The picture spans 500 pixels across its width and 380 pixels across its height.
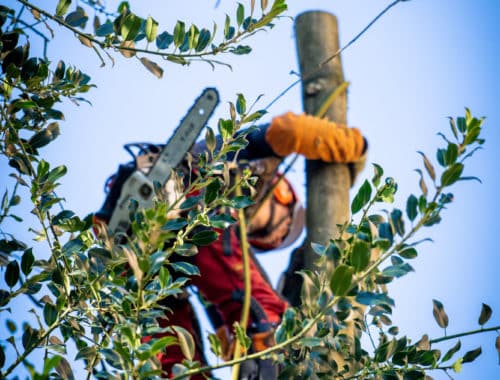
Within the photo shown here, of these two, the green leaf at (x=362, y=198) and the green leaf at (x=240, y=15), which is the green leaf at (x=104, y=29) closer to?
the green leaf at (x=240, y=15)

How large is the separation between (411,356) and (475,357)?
0.09 m

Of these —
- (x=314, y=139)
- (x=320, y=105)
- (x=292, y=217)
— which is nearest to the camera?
(x=314, y=139)

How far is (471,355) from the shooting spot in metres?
1.38

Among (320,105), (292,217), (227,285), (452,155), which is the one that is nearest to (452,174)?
(452,155)

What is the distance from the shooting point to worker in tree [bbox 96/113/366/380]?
3.64m

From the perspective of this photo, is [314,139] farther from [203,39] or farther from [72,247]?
[72,247]

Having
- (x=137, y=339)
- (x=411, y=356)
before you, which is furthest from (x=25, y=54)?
(x=411, y=356)

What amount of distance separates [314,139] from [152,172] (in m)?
0.75

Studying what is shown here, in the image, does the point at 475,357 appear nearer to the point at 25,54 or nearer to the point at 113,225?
the point at 25,54

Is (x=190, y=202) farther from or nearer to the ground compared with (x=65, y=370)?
farther from the ground

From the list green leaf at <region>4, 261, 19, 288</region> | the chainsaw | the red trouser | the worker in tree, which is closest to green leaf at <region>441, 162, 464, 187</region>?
green leaf at <region>4, 261, 19, 288</region>

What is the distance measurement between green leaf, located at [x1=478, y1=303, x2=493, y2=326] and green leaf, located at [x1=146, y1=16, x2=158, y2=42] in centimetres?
65

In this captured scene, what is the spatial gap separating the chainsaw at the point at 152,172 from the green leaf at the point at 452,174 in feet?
3.46

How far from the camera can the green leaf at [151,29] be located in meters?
1.48
